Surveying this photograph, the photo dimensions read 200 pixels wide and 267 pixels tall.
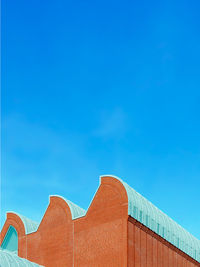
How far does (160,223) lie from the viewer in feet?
109

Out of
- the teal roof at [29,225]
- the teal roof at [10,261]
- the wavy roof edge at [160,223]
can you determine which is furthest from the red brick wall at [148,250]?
the teal roof at [29,225]

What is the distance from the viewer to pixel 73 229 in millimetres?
33312

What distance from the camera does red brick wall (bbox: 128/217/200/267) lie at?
2958 centimetres

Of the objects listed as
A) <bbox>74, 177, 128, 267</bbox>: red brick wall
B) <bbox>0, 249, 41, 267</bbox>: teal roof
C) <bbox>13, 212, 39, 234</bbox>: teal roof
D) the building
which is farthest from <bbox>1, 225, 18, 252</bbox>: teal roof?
<bbox>0, 249, 41, 267</bbox>: teal roof

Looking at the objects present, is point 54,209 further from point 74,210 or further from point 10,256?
point 10,256

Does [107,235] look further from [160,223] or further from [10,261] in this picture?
[10,261]

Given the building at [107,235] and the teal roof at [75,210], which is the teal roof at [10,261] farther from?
the teal roof at [75,210]

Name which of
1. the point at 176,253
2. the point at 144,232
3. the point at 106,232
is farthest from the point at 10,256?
the point at 176,253

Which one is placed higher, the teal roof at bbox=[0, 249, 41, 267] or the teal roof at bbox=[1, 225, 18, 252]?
the teal roof at bbox=[1, 225, 18, 252]

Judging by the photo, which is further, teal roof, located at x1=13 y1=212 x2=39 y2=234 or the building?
teal roof, located at x1=13 y1=212 x2=39 y2=234

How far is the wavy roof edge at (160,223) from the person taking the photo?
Answer: 30453 millimetres

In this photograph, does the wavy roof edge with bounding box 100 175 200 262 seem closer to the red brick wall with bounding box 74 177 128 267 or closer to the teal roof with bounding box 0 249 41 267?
the red brick wall with bounding box 74 177 128 267

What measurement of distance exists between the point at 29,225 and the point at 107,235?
417 inches

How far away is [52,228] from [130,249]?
8465mm
